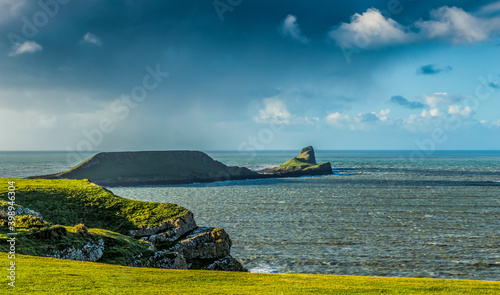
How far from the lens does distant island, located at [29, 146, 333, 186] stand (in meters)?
113

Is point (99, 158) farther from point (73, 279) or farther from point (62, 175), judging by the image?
point (73, 279)

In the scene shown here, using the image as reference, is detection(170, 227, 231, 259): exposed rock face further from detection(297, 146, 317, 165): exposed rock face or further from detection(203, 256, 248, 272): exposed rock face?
detection(297, 146, 317, 165): exposed rock face

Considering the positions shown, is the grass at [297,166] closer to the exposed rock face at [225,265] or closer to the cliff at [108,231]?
the cliff at [108,231]

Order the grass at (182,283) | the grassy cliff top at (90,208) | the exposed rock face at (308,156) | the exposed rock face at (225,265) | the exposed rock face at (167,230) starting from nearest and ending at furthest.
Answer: the grass at (182,283) → the exposed rock face at (225,265) → the exposed rock face at (167,230) → the grassy cliff top at (90,208) → the exposed rock face at (308,156)

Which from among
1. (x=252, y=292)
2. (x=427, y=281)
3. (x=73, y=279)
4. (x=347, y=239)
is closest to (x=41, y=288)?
(x=73, y=279)

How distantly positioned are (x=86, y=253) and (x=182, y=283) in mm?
8265

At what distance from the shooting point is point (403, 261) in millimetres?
28031

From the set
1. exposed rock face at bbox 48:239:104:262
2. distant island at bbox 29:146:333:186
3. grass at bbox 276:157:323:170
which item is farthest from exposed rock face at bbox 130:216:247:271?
grass at bbox 276:157:323:170

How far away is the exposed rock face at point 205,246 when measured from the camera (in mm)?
25625

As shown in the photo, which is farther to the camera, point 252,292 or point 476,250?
point 476,250

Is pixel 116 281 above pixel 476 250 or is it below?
above

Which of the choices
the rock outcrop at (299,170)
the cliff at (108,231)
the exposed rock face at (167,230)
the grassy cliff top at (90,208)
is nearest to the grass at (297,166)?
the rock outcrop at (299,170)

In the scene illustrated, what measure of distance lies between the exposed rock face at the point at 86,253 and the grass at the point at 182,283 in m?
2.12

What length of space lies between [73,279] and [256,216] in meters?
35.1
